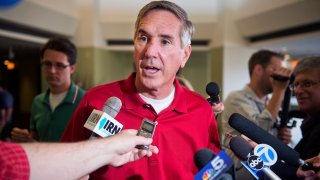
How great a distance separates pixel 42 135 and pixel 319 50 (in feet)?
18.5

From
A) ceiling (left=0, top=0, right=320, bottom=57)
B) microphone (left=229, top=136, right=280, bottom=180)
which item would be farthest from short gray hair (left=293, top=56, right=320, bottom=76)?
ceiling (left=0, top=0, right=320, bottom=57)

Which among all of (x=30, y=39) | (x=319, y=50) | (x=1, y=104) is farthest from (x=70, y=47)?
(x=319, y=50)

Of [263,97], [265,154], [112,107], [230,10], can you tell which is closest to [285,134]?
[263,97]

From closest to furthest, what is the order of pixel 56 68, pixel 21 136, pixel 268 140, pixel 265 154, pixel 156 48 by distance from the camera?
pixel 265 154 < pixel 268 140 < pixel 156 48 < pixel 21 136 < pixel 56 68

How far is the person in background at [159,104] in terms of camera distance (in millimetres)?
1148

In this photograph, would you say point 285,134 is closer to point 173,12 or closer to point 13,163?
point 173,12

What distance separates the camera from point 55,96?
2.04 meters

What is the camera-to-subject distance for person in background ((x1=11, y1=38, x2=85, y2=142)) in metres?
1.89

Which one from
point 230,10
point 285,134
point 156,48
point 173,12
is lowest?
point 285,134

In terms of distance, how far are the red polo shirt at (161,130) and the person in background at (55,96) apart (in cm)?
69

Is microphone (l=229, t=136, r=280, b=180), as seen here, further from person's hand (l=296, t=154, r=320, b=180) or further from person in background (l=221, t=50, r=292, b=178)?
person in background (l=221, t=50, r=292, b=178)

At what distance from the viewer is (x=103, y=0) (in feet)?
19.9

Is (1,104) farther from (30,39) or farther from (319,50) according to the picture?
(319,50)

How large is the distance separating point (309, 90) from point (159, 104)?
734 mm
